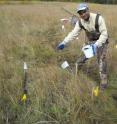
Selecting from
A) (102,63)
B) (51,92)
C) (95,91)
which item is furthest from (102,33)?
(51,92)

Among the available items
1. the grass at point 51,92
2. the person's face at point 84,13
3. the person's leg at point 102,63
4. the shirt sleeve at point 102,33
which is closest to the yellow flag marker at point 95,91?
the grass at point 51,92

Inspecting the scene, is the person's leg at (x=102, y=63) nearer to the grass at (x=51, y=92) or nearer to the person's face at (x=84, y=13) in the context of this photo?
the grass at (x=51, y=92)

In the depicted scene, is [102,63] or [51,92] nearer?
[51,92]

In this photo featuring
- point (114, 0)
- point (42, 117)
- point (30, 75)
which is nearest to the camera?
point (42, 117)

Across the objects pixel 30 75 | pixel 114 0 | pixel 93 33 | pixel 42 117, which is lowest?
pixel 42 117

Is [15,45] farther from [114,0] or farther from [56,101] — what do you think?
[114,0]

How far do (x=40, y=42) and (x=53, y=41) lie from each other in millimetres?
695

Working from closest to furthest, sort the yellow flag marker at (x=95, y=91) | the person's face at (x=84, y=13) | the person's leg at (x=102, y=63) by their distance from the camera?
the yellow flag marker at (x=95, y=91) → the person's face at (x=84, y=13) → the person's leg at (x=102, y=63)

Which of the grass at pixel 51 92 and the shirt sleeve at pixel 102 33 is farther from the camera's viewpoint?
the shirt sleeve at pixel 102 33

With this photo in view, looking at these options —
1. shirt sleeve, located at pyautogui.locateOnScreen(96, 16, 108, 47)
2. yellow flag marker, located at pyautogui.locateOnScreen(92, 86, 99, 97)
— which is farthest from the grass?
shirt sleeve, located at pyautogui.locateOnScreen(96, 16, 108, 47)

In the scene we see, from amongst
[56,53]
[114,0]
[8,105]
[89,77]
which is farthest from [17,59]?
[114,0]

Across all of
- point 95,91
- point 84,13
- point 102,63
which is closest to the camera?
point 95,91

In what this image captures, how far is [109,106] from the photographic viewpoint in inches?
286

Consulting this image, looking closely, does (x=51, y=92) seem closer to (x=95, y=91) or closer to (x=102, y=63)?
(x=95, y=91)
